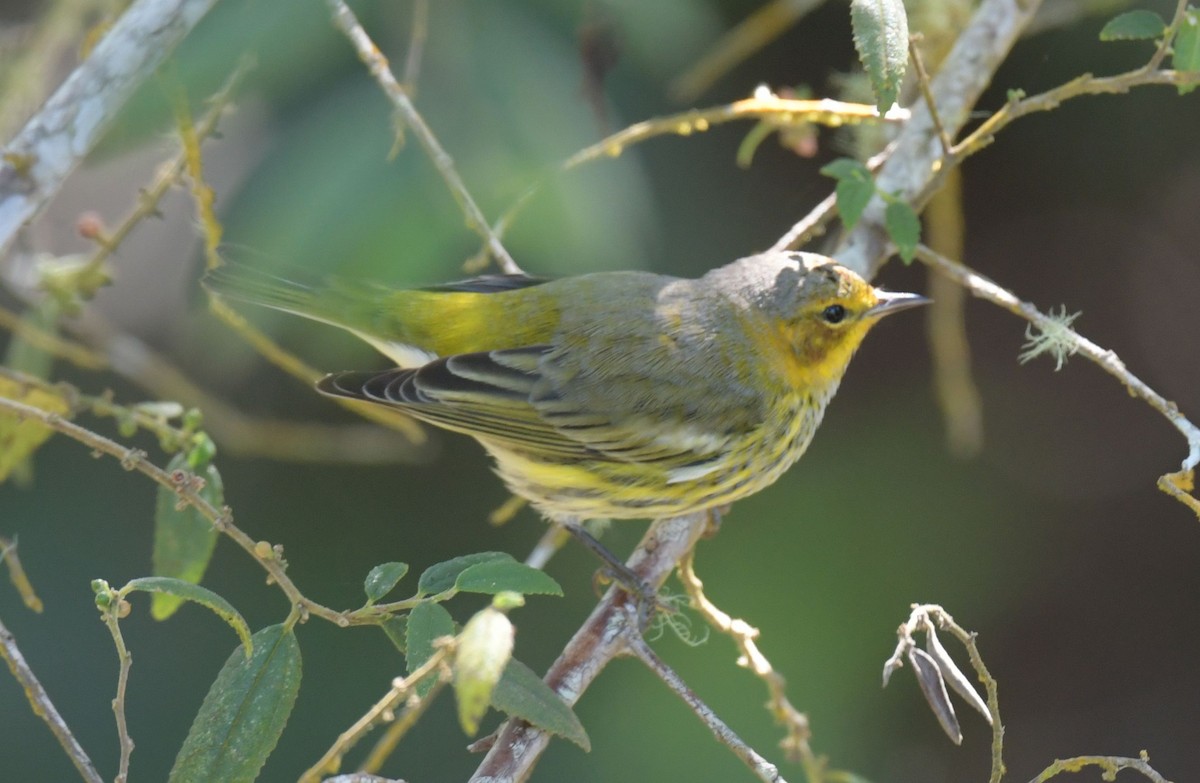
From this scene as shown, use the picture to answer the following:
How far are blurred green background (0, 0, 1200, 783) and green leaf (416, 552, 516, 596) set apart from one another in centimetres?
84

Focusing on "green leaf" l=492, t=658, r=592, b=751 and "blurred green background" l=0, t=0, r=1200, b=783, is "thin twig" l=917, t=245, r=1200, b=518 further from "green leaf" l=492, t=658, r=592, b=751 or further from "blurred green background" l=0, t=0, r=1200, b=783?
"green leaf" l=492, t=658, r=592, b=751

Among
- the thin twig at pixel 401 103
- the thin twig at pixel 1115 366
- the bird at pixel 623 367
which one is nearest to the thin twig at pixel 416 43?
the thin twig at pixel 401 103

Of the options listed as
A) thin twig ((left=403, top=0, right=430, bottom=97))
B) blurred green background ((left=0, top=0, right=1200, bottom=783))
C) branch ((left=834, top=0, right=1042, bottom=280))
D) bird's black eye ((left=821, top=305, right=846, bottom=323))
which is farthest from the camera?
blurred green background ((left=0, top=0, right=1200, bottom=783))

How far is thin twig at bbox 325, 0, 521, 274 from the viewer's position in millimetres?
2080

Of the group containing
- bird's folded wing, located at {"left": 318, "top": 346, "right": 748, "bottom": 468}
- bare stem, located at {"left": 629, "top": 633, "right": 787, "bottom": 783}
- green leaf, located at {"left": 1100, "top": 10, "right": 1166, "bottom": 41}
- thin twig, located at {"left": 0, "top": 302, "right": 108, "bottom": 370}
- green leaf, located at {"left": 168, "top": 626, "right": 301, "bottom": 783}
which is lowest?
green leaf, located at {"left": 168, "top": 626, "right": 301, "bottom": 783}

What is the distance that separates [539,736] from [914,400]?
244 centimetres

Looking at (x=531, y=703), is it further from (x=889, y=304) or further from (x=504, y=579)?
(x=889, y=304)

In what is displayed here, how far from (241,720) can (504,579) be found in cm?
42

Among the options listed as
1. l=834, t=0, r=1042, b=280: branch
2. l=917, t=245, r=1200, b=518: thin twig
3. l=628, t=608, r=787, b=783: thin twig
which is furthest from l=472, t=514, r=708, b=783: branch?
l=834, t=0, r=1042, b=280: branch

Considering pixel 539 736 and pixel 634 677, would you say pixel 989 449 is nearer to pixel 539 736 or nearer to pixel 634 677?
pixel 634 677

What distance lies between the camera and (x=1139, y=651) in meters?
4.24

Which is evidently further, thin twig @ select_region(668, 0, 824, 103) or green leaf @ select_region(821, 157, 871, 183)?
thin twig @ select_region(668, 0, 824, 103)

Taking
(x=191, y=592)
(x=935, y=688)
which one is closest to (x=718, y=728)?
(x=935, y=688)

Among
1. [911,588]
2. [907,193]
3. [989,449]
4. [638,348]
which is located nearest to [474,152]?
[638,348]
